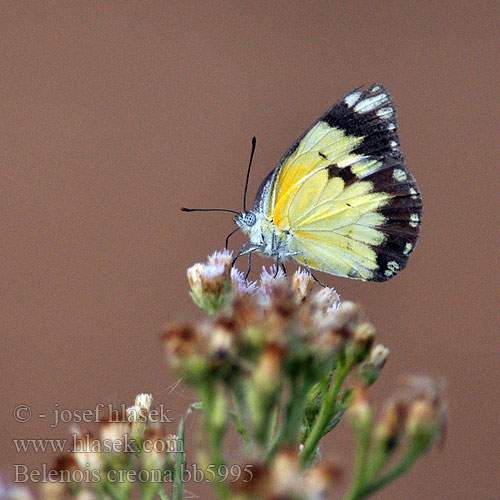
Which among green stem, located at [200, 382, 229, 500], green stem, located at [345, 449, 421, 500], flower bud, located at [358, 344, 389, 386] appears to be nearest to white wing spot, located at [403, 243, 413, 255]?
flower bud, located at [358, 344, 389, 386]

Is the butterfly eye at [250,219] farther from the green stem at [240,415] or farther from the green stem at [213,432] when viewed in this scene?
the green stem at [213,432]

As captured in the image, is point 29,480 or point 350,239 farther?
point 350,239

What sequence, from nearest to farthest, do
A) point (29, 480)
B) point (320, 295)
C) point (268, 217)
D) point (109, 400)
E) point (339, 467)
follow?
point (339, 467), point (109, 400), point (29, 480), point (320, 295), point (268, 217)

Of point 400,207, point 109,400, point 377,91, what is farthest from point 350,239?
point 109,400

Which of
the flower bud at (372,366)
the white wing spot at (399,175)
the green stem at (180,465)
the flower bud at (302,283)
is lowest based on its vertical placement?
the green stem at (180,465)

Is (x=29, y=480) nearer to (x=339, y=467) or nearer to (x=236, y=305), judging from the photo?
(x=236, y=305)

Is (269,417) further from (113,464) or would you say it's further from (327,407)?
(113,464)

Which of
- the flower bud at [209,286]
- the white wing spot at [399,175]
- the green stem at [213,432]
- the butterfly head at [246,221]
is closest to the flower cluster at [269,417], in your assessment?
the green stem at [213,432]
